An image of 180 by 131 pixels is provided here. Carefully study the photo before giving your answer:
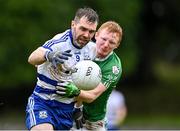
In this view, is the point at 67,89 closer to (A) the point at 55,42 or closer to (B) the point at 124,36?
(A) the point at 55,42

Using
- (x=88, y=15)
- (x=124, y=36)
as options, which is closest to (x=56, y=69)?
(x=88, y=15)

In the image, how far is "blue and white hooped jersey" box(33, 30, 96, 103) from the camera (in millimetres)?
10609

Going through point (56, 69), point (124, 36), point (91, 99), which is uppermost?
point (56, 69)

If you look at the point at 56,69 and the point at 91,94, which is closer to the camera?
the point at 56,69

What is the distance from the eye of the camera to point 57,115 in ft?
35.9

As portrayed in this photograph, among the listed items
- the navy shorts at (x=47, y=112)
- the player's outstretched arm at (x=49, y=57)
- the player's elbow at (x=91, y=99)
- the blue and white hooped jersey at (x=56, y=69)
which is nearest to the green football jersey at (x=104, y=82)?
the player's elbow at (x=91, y=99)

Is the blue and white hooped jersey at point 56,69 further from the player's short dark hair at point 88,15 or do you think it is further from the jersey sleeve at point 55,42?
the player's short dark hair at point 88,15

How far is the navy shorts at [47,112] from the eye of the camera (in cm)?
1074

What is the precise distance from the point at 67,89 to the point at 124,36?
23385 millimetres

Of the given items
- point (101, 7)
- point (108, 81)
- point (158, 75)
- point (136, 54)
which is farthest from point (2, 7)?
point (108, 81)

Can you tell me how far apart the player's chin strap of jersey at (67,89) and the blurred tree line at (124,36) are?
19.1 metres

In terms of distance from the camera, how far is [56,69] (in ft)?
34.8

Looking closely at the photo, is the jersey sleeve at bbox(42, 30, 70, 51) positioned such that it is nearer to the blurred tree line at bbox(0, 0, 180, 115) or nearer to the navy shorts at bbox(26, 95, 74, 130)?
the navy shorts at bbox(26, 95, 74, 130)

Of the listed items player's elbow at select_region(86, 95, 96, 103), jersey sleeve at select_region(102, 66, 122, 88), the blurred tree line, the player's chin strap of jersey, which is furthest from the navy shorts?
the blurred tree line
